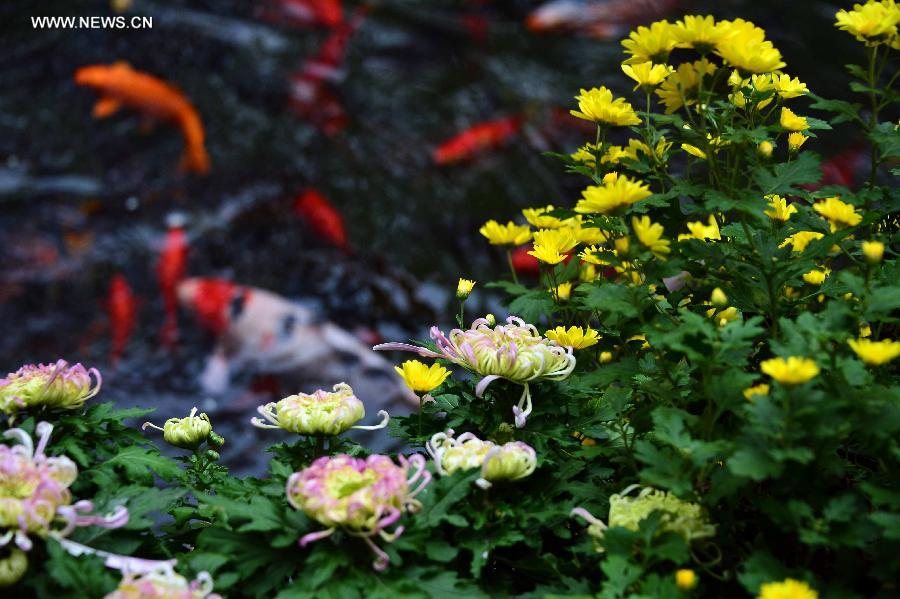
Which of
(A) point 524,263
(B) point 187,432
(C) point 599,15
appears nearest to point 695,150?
(B) point 187,432

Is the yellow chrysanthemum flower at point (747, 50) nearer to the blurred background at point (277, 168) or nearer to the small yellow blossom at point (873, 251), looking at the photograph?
the small yellow blossom at point (873, 251)

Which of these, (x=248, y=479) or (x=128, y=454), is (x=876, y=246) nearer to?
(x=248, y=479)

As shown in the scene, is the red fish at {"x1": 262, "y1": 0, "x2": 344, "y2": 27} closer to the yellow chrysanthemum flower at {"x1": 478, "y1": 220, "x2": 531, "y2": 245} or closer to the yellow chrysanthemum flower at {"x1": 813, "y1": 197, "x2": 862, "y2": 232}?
the yellow chrysanthemum flower at {"x1": 478, "y1": 220, "x2": 531, "y2": 245}

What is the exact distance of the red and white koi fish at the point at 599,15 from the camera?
3.42 metres

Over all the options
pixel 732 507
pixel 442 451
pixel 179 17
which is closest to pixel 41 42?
pixel 179 17

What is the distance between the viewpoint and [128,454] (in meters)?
1.06

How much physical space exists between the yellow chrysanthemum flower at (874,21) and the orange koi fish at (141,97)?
269 cm

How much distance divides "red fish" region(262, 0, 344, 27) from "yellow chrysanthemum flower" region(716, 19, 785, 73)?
289cm

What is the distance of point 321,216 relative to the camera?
3.10 metres

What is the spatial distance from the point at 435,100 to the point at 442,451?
8.61 feet

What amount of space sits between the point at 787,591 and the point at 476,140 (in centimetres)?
271

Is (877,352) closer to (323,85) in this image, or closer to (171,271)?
(171,271)

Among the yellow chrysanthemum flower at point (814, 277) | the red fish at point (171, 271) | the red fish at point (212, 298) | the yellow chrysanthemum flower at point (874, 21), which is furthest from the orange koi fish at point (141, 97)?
the yellow chrysanthemum flower at point (874, 21)

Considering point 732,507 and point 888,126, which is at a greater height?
point 888,126
